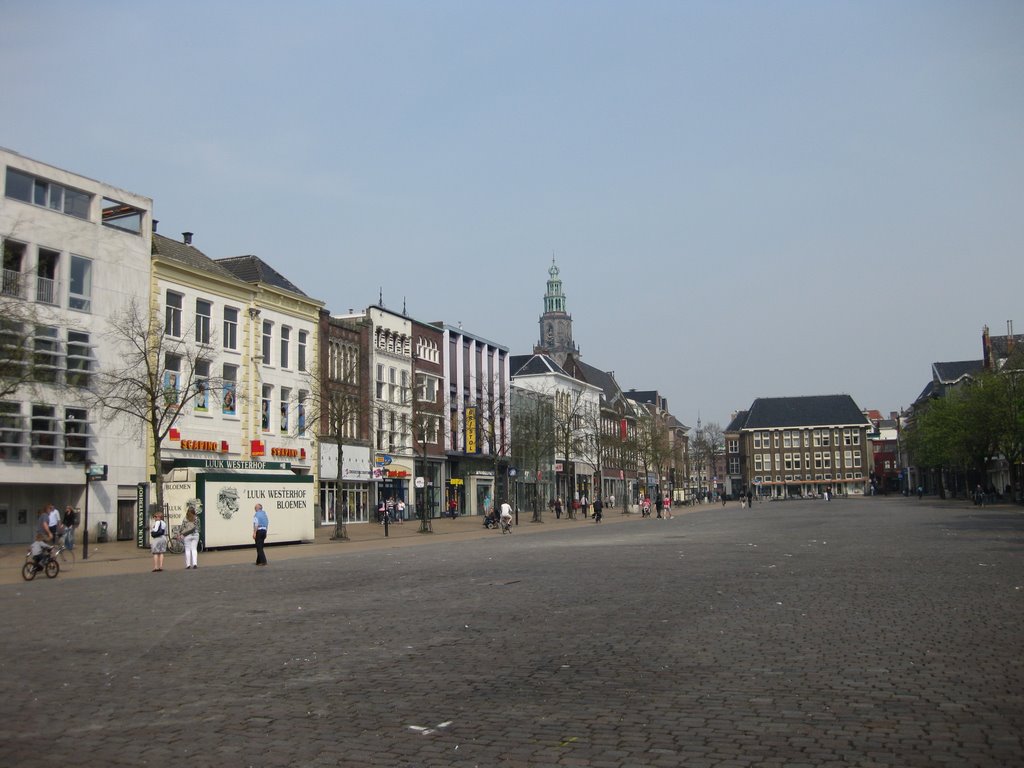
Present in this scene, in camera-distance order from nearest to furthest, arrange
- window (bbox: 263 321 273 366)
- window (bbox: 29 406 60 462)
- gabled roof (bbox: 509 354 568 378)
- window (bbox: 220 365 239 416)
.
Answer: window (bbox: 29 406 60 462)
window (bbox: 220 365 239 416)
window (bbox: 263 321 273 366)
gabled roof (bbox: 509 354 568 378)

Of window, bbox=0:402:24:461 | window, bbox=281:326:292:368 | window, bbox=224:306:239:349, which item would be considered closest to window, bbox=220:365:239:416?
window, bbox=224:306:239:349

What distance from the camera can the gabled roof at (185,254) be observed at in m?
49.5

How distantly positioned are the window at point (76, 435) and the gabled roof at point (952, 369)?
123 m

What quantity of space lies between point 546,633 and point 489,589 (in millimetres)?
6453

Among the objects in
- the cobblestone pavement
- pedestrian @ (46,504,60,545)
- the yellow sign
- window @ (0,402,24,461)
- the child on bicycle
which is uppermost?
the yellow sign

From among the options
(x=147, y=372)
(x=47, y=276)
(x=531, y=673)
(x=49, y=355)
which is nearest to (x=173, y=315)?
(x=47, y=276)

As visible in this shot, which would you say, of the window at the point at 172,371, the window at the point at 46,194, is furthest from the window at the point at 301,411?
the window at the point at 46,194

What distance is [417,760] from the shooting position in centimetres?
673

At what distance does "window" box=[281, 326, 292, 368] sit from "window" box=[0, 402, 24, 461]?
19.2 meters

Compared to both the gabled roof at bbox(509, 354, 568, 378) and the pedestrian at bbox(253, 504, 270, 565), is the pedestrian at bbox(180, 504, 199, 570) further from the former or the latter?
the gabled roof at bbox(509, 354, 568, 378)

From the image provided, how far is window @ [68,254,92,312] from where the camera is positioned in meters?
42.7

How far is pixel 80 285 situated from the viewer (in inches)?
1699

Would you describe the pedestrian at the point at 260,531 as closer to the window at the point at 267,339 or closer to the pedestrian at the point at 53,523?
the pedestrian at the point at 53,523

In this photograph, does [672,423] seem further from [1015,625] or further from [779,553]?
[1015,625]
